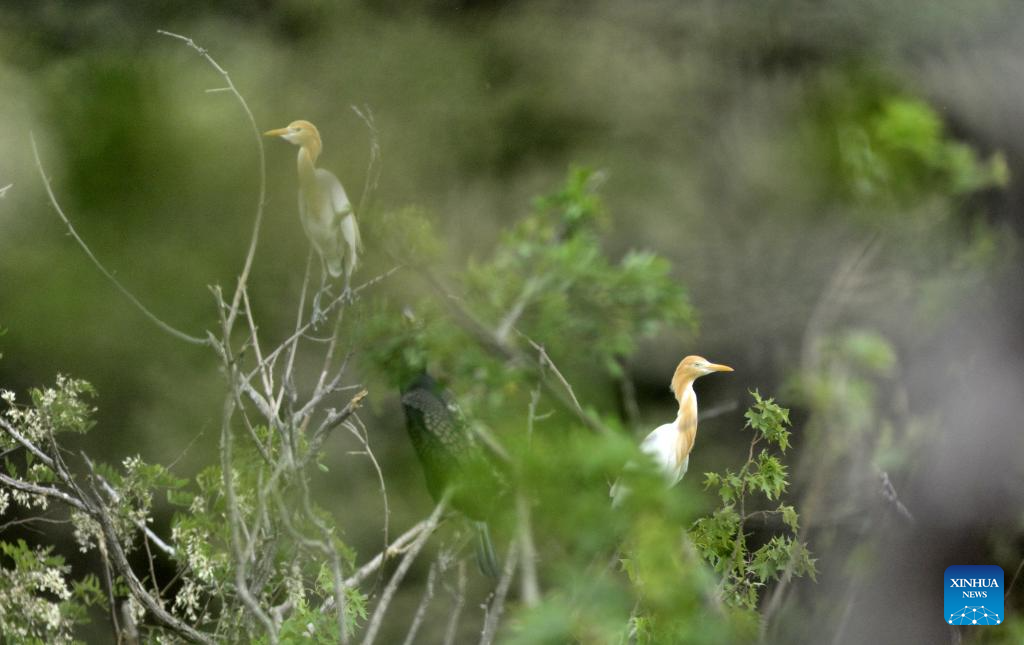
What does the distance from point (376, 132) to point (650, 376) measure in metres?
0.72

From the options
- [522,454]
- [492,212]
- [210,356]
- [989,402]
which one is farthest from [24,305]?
[989,402]

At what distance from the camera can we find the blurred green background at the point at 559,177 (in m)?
2.11

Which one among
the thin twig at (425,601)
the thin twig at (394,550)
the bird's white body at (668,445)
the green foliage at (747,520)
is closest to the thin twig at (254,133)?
the thin twig at (394,550)

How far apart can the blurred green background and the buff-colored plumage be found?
4 cm

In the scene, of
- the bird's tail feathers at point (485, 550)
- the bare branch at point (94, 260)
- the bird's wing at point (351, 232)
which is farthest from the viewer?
the bare branch at point (94, 260)

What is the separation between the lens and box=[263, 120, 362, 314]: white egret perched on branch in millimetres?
2102

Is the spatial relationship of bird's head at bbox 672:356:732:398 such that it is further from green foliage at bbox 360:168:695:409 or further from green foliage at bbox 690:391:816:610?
green foliage at bbox 360:168:695:409

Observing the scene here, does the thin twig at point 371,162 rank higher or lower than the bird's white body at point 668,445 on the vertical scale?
higher

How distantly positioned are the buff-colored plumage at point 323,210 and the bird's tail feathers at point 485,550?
0.54m

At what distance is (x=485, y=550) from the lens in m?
1.84

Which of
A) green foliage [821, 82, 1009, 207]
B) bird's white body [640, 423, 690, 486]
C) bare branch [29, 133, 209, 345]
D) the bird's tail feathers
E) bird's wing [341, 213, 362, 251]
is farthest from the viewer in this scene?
bare branch [29, 133, 209, 345]

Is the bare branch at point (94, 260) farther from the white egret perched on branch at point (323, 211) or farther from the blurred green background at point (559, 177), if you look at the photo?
the white egret perched on branch at point (323, 211)

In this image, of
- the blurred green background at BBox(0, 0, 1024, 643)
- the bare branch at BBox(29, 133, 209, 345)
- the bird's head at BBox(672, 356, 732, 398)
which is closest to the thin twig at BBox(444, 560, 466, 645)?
the blurred green background at BBox(0, 0, 1024, 643)

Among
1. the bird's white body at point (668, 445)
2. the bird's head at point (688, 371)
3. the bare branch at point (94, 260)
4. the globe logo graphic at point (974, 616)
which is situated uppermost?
the bare branch at point (94, 260)
